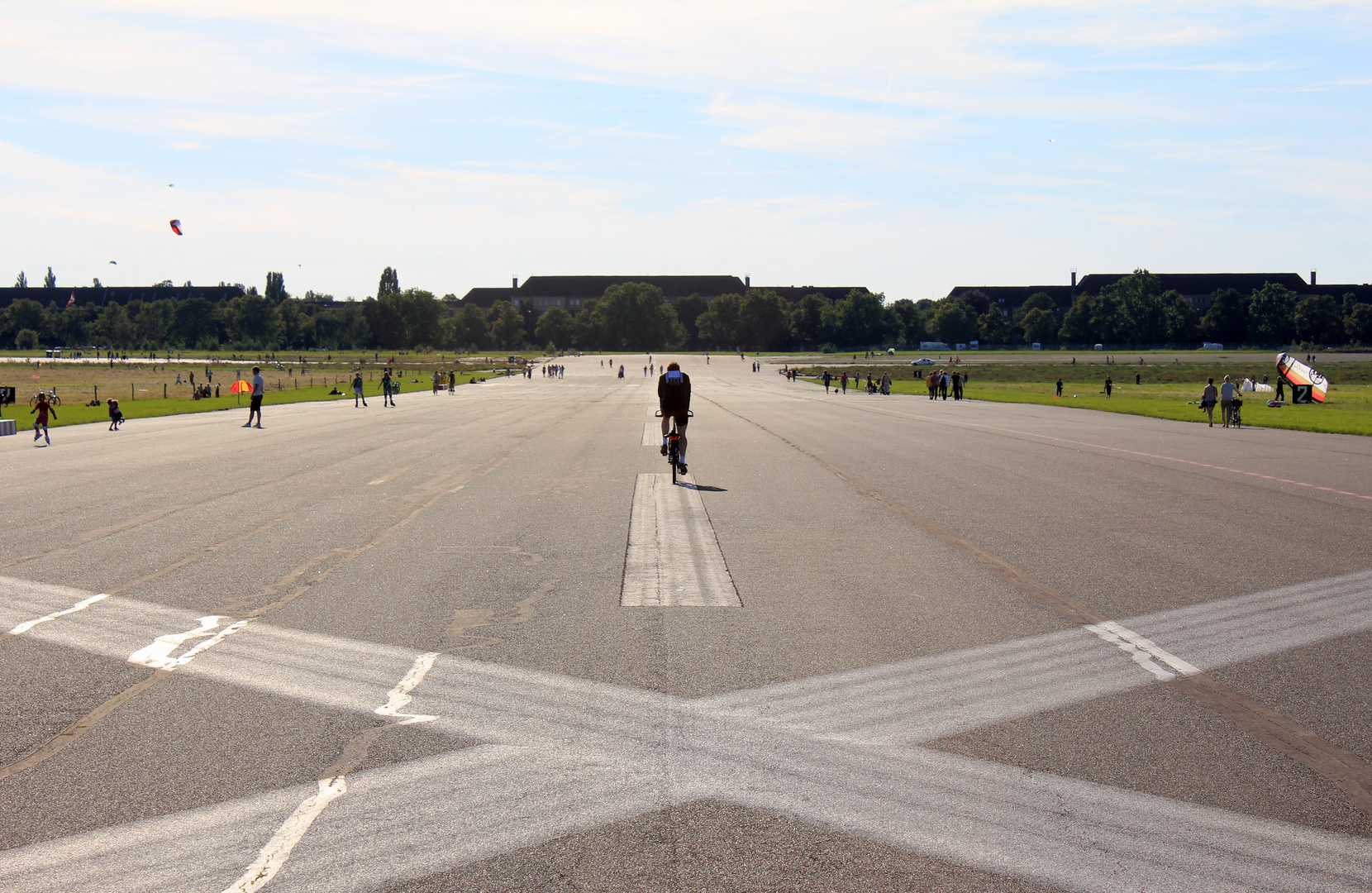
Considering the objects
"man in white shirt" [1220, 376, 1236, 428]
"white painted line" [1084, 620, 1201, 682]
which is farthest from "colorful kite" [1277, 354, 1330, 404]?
"white painted line" [1084, 620, 1201, 682]

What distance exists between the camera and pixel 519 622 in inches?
295

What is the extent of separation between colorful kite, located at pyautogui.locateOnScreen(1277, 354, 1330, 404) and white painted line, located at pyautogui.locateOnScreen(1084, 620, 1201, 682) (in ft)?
169

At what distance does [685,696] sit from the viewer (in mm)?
5770

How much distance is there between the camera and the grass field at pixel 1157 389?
38.1 meters

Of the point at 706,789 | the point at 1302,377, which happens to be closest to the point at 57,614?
the point at 706,789

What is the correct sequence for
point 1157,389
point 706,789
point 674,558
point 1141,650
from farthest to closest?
point 1157,389
point 674,558
point 1141,650
point 706,789

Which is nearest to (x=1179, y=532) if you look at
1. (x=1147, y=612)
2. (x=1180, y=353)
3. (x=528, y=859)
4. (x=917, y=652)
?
(x=1147, y=612)

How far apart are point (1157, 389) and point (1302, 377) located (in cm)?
2074

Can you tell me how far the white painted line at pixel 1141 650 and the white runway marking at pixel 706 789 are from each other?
0.22 ft

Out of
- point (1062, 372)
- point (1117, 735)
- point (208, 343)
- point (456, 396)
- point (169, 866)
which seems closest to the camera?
point (169, 866)

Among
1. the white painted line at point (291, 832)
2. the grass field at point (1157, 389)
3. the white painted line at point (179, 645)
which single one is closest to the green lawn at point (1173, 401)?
the grass field at point (1157, 389)

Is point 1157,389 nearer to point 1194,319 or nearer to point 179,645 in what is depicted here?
point 179,645

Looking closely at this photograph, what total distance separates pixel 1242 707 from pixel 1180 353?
16143 centimetres

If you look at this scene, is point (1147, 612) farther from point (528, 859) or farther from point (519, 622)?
point (528, 859)
